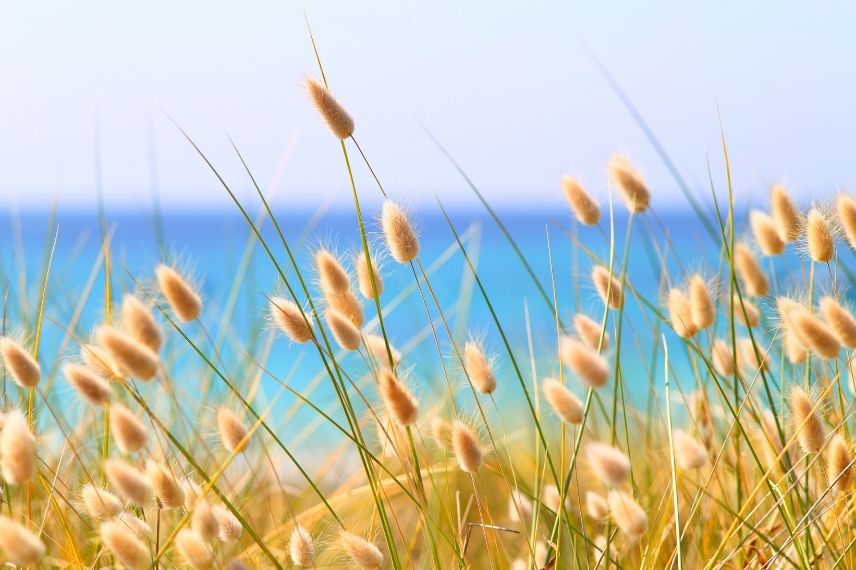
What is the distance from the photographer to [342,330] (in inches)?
45.0

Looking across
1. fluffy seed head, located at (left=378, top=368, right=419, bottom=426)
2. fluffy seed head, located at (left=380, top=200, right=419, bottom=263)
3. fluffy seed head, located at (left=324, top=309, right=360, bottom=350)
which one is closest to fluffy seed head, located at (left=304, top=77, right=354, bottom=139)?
fluffy seed head, located at (left=380, top=200, right=419, bottom=263)

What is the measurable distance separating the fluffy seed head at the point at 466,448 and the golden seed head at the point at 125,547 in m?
0.32

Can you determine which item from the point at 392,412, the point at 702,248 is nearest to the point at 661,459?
the point at 702,248

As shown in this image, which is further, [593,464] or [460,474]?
[460,474]

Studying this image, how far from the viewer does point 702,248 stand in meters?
2.05

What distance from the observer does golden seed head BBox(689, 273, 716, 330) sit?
4.34 feet

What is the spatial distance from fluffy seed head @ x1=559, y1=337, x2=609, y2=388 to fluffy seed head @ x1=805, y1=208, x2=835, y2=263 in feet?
1.71

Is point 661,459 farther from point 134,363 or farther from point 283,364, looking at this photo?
point 283,364

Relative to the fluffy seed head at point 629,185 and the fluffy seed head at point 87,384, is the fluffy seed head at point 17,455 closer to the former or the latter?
the fluffy seed head at point 87,384

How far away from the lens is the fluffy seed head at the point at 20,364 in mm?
1020

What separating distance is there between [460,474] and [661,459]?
36.1 inches

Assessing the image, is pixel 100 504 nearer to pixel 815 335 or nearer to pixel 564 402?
pixel 564 402

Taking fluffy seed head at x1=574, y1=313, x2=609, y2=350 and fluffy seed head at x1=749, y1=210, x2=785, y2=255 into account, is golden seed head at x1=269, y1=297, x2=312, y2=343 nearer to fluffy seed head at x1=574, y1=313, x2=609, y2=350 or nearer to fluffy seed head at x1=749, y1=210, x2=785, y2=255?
fluffy seed head at x1=574, y1=313, x2=609, y2=350

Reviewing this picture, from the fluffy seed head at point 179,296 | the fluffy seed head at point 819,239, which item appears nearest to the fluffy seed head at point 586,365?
the fluffy seed head at point 179,296
